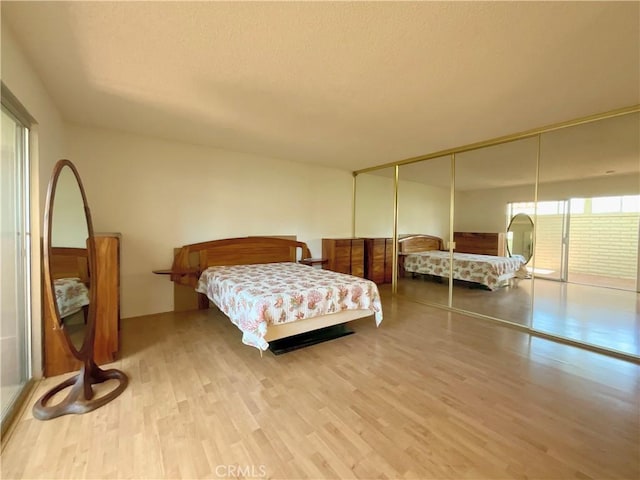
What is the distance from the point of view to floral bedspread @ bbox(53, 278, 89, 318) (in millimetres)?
1838

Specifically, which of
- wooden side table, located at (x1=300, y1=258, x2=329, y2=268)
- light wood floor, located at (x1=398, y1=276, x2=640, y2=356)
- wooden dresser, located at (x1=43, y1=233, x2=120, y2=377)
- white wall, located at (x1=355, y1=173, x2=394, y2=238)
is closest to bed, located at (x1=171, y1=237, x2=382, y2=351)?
wooden side table, located at (x1=300, y1=258, x2=329, y2=268)

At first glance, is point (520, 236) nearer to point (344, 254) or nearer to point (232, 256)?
point (344, 254)

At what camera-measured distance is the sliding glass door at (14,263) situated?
5.67 ft

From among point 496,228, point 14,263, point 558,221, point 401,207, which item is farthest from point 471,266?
point 14,263

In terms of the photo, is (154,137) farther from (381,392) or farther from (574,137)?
(574,137)

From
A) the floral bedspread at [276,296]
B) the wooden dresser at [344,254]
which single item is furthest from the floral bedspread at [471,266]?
the floral bedspread at [276,296]

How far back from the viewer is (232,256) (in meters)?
4.17

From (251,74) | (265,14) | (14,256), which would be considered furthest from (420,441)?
(14,256)

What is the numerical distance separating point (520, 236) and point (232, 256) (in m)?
4.35

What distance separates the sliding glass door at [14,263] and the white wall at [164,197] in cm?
150

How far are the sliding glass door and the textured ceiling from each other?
634 millimetres

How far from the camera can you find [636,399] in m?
1.94

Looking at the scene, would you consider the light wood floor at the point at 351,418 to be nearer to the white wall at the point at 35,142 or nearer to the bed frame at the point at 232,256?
the white wall at the point at 35,142

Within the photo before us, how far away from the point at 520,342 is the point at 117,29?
4.30 metres
